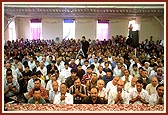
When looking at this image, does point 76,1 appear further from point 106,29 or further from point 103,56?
point 103,56

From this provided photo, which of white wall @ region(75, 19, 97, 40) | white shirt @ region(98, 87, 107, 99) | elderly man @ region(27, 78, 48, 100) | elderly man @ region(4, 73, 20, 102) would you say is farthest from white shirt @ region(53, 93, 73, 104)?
white wall @ region(75, 19, 97, 40)

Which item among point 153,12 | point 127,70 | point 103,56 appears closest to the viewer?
point 153,12

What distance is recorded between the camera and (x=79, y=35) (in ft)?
11.4

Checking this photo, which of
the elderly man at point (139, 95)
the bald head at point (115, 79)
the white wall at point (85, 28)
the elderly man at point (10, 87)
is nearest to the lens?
the elderly man at point (10, 87)

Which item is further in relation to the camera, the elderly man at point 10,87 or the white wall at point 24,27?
the white wall at point 24,27

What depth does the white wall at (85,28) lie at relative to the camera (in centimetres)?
348

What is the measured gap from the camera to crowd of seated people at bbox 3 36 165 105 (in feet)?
10.5

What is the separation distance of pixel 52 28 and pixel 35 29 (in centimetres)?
18

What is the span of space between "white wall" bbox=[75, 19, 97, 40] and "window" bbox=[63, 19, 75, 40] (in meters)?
0.04

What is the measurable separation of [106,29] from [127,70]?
504 mm

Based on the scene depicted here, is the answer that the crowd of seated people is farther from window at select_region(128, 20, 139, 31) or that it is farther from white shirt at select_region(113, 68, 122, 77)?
window at select_region(128, 20, 139, 31)

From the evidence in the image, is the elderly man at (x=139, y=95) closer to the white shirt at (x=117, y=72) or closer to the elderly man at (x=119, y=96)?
the elderly man at (x=119, y=96)

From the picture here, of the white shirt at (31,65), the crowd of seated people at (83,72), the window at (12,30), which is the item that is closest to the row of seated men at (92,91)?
the crowd of seated people at (83,72)

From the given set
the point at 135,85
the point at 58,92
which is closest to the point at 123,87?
the point at 135,85
